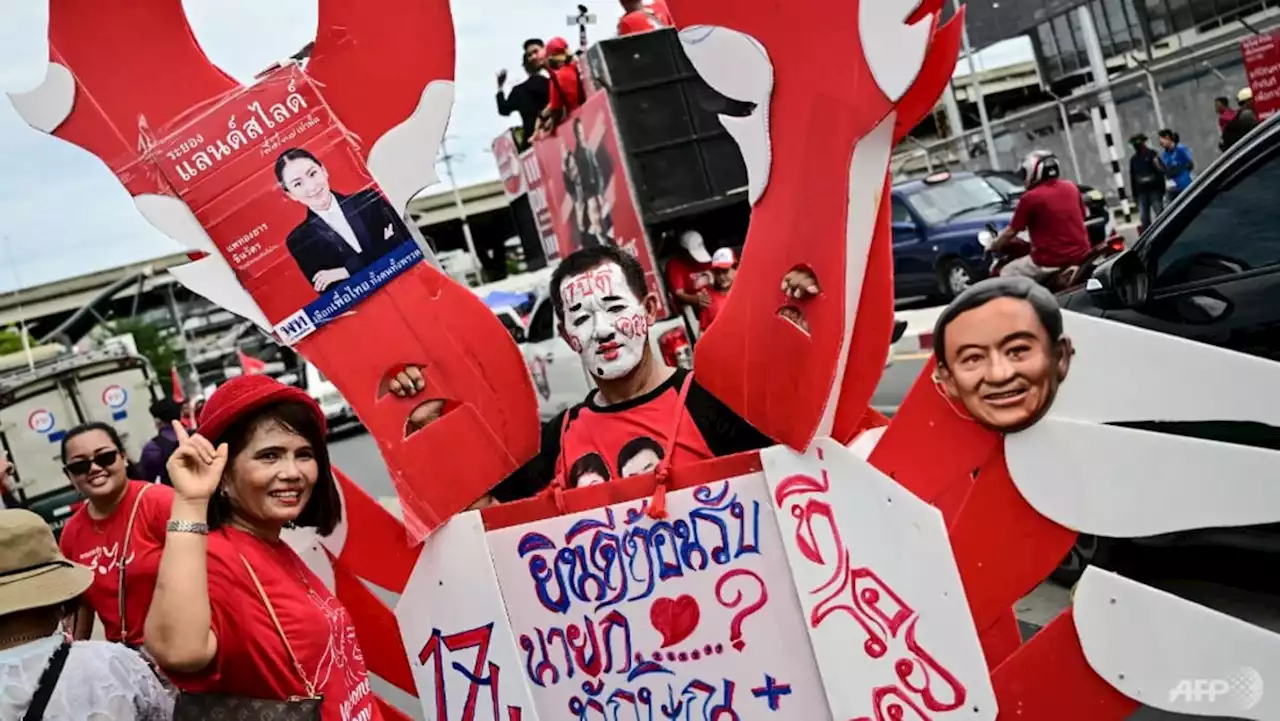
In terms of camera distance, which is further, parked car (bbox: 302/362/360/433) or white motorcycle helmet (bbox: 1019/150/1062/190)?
parked car (bbox: 302/362/360/433)

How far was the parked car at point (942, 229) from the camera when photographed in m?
11.9

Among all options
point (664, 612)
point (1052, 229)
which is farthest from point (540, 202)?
point (664, 612)

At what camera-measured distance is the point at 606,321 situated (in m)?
2.76

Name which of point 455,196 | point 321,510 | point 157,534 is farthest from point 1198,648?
point 455,196

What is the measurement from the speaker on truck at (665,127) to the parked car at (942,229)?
456 cm

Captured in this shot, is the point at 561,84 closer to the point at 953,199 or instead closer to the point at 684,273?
the point at 684,273

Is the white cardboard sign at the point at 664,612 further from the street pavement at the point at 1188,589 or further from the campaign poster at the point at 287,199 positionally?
the street pavement at the point at 1188,589

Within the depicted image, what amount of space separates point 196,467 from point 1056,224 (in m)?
5.80

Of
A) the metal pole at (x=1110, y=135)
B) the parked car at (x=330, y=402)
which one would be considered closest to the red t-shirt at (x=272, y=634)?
the metal pole at (x=1110, y=135)

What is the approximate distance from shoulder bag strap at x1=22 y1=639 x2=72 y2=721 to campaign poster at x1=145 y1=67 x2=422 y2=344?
90 centimetres

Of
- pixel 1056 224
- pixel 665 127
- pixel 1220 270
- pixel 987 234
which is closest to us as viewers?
pixel 1220 270

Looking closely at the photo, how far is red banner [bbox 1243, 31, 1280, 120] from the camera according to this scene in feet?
34.8

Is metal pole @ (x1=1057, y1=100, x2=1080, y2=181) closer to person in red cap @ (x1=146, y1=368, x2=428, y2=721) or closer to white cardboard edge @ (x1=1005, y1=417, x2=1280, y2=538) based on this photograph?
white cardboard edge @ (x1=1005, y1=417, x2=1280, y2=538)

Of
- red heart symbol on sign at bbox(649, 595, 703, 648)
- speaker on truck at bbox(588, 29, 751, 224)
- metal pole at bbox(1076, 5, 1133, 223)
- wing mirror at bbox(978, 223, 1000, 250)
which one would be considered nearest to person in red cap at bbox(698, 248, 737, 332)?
speaker on truck at bbox(588, 29, 751, 224)
